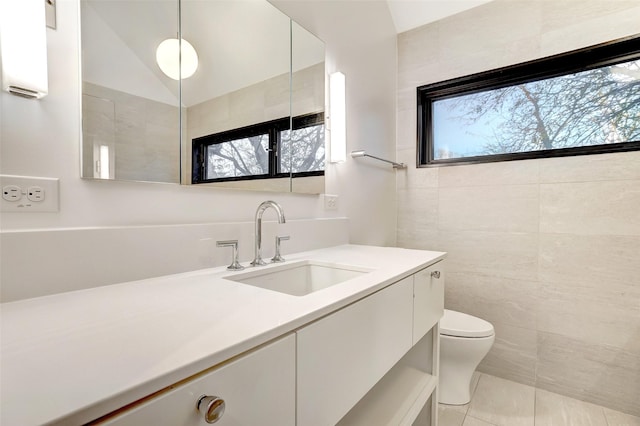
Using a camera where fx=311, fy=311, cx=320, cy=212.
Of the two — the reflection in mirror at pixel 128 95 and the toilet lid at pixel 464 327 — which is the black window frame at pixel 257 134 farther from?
the toilet lid at pixel 464 327

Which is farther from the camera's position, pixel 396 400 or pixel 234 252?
pixel 396 400

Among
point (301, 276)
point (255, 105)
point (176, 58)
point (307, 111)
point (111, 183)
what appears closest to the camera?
point (111, 183)

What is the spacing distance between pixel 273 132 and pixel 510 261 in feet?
5.71

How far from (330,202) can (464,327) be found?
105 cm

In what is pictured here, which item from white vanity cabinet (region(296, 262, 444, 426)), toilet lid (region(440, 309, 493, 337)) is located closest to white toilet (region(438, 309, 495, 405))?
toilet lid (region(440, 309, 493, 337))

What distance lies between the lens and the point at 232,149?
1.31m

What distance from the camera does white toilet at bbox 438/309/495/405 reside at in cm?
171

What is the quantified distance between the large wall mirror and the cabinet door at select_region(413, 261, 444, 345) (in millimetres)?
721

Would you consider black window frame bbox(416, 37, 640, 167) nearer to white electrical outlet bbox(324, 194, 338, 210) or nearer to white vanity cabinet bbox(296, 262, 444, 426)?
white electrical outlet bbox(324, 194, 338, 210)

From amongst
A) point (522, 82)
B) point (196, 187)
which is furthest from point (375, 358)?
point (522, 82)

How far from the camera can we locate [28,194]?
79 cm

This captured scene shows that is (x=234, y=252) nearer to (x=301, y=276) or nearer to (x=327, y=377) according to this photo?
(x=301, y=276)

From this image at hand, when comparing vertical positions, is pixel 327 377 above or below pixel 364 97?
below

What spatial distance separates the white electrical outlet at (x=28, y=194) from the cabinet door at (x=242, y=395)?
2.26 ft
